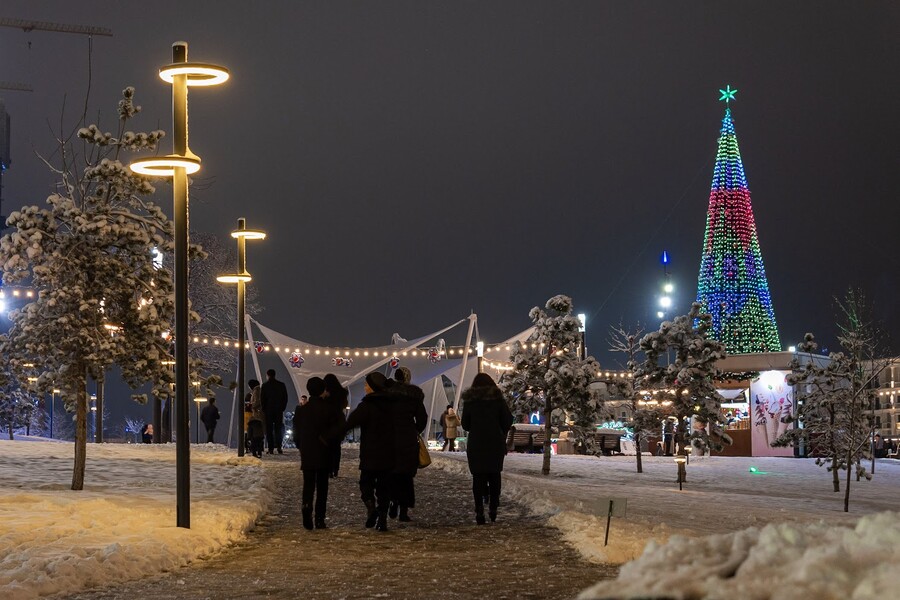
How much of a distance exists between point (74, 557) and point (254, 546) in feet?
7.79

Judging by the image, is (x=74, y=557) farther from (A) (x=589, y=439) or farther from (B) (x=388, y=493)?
(A) (x=589, y=439)

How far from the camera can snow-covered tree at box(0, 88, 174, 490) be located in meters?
14.7

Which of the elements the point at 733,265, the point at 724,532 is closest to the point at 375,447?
the point at 724,532

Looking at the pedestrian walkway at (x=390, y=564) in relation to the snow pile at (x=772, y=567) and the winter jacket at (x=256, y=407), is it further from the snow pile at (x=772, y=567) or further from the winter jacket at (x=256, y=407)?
the winter jacket at (x=256, y=407)

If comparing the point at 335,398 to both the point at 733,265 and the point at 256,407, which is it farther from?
the point at 733,265

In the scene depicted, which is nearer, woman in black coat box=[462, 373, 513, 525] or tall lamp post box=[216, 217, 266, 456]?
woman in black coat box=[462, 373, 513, 525]

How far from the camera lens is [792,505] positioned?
2191 cm

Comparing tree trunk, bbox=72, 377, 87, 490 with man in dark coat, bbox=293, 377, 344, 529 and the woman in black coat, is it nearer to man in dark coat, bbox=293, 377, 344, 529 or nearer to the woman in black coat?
man in dark coat, bbox=293, 377, 344, 529

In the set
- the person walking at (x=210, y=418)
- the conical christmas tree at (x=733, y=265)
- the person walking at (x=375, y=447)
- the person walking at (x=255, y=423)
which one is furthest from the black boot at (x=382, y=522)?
the conical christmas tree at (x=733, y=265)

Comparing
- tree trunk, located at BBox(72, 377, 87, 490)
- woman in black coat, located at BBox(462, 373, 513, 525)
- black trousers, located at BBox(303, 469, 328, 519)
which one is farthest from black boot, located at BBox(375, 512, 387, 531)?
tree trunk, located at BBox(72, 377, 87, 490)

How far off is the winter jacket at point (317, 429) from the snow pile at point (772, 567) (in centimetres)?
820

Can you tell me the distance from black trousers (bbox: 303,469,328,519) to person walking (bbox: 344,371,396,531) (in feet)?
1.42

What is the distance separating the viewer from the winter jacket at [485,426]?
41.4ft

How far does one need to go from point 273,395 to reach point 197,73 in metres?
14.2
